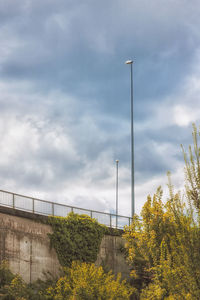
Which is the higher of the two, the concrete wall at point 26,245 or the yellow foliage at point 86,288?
the concrete wall at point 26,245

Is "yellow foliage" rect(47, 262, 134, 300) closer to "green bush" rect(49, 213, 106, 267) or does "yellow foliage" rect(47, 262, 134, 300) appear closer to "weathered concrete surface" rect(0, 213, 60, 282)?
"weathered concrete surface" rect(0, 213, 60, 282)

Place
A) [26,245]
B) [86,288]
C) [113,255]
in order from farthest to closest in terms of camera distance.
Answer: [113,255]
[26,245]
[86,288]

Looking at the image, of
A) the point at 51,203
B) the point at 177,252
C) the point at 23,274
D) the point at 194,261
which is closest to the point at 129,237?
the point at 51,203

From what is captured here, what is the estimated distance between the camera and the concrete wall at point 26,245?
2875 centimetres

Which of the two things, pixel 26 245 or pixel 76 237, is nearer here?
pixel 26 245

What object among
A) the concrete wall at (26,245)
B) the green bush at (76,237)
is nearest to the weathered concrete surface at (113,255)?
the green bush at (76,237)

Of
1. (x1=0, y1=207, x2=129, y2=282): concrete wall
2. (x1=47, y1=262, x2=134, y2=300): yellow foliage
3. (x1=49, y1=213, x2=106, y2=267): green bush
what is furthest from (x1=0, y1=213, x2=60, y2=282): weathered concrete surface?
(x1=47, y1=262, x2=134, y2=300): yellow foliage

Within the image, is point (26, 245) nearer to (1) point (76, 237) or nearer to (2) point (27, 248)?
(2) point (27, 248)

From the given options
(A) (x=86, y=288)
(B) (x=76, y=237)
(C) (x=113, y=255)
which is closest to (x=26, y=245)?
(B) (x=76, y=237)

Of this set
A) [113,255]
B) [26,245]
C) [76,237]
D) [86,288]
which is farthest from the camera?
[113,255]

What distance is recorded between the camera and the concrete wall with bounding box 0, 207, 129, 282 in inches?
1132

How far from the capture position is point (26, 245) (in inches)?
1179

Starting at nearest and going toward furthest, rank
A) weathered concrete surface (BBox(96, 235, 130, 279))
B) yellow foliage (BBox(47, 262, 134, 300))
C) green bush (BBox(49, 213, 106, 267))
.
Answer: yellow foliage (BBox(47, 262, 134, 300))
green bush (BBox(49, 213, 106, 267))
weathered concrete surface (BBox(96, 235, 130, 279))

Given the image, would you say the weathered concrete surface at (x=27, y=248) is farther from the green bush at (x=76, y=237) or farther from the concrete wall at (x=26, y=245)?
the green bush at (x=76, y=237)
